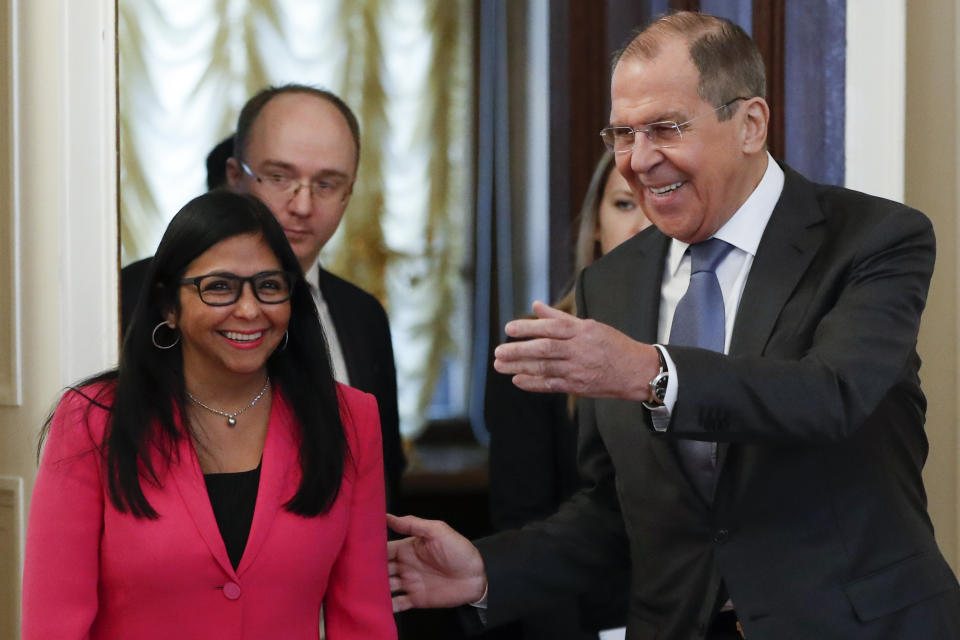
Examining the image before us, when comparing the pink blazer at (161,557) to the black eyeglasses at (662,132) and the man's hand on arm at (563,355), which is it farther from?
the black eyeglasses at (662,132)

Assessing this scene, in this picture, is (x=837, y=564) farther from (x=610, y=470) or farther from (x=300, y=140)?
(x=300, y=140)

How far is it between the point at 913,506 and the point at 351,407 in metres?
0.99

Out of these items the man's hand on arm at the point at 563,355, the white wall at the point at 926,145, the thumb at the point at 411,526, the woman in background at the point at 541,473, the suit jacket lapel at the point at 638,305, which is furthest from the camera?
the white wall at the point at 926,145

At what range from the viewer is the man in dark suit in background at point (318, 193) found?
113 inches

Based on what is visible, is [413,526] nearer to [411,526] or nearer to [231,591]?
[411,526]

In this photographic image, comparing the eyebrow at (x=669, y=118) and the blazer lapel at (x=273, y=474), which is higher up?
the eyebrow at (x=669, y=118)

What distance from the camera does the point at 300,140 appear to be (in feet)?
9.56

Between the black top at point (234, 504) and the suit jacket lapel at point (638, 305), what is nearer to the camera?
the black top at point (234, 504)

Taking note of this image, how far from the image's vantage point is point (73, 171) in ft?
9.60

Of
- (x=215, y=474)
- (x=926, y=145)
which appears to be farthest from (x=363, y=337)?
(x=926, y=145)

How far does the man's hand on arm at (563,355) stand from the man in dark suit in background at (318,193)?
1.31 m

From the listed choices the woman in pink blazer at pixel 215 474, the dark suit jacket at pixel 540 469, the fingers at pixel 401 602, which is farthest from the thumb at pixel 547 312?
the dark suit jacket at pixel 540 469

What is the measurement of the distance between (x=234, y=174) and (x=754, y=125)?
1.55m

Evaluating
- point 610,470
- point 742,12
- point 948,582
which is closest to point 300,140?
point 610,470
